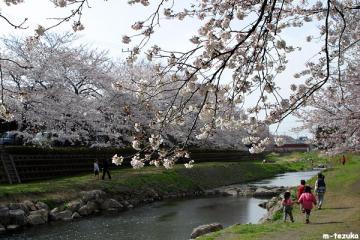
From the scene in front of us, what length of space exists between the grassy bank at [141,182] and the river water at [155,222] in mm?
2255

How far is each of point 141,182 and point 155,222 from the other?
9.22m

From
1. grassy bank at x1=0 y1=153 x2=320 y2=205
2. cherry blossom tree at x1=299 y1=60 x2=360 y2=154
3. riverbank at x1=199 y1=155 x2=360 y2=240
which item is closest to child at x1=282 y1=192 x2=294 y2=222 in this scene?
riverbank at x1=199 y1=155 x2=360 y2=240

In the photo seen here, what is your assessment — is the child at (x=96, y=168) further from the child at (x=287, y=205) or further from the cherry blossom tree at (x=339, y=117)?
the child at (x=287, y=205)

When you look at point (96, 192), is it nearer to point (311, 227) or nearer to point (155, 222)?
point (155, 222)

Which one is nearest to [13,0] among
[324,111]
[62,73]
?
[324,111]

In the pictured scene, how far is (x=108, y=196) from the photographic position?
2423 centimetres

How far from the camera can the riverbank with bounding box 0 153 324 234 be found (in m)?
19.4

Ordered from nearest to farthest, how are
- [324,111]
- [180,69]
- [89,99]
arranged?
[180,69] < [324,111] < [89,99]

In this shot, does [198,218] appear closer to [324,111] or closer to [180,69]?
[324,111]

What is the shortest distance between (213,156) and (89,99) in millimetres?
20779

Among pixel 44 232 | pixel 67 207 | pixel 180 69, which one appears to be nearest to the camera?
pixel 180 69

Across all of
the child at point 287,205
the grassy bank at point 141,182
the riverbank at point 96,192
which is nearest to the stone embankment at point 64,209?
the riverbank at point 96,192

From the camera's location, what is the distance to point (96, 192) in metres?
23.5

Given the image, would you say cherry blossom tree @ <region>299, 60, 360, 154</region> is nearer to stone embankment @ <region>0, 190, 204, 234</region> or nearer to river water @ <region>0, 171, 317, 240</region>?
river water @ <region>0, 171, 317, 240</region>
